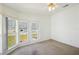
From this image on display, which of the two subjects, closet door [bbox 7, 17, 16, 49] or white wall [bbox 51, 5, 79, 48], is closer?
closet door [bbox 7, 17, 16, 49]

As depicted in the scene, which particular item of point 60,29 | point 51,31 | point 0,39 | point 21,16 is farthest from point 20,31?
point 60,29

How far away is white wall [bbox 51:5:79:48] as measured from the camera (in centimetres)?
283

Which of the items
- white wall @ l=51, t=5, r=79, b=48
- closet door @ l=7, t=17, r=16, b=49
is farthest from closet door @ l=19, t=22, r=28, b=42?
white wall @ l=51, t=5, r=79, b=48

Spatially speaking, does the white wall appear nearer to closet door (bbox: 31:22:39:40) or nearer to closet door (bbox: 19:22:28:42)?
closet door (bbox: 31:22:39:40)

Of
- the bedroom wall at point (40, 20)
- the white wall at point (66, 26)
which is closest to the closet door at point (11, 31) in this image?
the bedroom wall at point (40, 20)

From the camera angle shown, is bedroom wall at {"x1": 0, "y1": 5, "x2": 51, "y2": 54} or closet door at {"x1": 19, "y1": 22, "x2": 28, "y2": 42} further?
closet door at {"x1": 19, "y1": 22, "x2": 28, "y2": 42}

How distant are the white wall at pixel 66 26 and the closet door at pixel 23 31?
0.79 metres

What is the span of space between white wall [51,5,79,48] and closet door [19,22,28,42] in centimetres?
79

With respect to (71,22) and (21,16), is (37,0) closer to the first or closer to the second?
(21,16)

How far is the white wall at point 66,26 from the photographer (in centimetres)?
283

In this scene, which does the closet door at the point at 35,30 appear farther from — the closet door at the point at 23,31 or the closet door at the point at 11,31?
the closet door at the point at 11,31

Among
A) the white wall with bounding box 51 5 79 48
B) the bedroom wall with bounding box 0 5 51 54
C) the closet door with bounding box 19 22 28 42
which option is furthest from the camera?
the white wall with bounding box 51 5 79 48

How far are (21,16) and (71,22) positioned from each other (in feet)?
5.61

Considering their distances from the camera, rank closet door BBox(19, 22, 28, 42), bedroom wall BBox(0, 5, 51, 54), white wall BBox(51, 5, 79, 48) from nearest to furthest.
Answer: bedroom wall BBox(0, 5, 51, 54) < closet door BBox(19, 22, 28, 42) < white wall BBox(51, 5, 79, 48)
